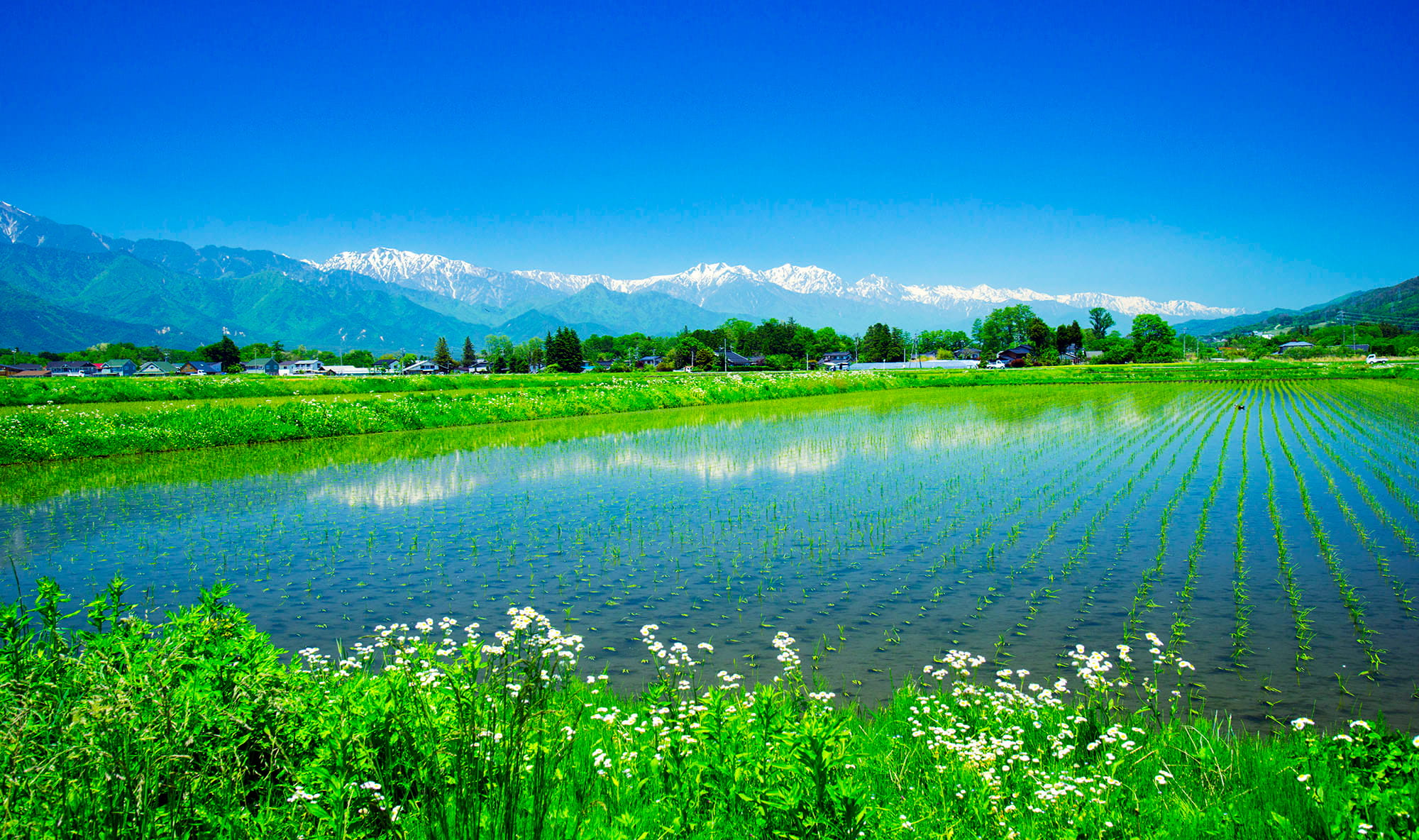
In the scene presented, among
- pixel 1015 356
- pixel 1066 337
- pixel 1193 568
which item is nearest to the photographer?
pixel 1193 568

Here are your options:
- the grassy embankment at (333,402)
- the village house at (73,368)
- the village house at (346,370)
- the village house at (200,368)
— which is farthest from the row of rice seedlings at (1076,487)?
the village house at (346,370)

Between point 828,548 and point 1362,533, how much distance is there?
8971mm

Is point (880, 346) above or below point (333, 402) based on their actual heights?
above

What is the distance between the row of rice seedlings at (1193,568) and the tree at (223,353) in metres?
165

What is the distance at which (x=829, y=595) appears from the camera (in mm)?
9070

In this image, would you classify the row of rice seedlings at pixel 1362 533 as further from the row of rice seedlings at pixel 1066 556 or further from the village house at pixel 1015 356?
the village house at pixel 1015 356

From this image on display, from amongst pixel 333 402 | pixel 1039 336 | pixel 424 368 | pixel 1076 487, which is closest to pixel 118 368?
pixel 424 368

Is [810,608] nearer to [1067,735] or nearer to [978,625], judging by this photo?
[978,625]

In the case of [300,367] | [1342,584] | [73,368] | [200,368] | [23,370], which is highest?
[300,367]

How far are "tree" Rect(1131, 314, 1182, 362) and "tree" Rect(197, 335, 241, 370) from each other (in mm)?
178658

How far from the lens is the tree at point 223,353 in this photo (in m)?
142

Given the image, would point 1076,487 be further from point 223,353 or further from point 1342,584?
point 223,353

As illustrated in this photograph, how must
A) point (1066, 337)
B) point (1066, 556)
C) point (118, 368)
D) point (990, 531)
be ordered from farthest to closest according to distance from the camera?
point (1066, 337) → point (118, 368) → point (990, 531) → point (1066, 556)

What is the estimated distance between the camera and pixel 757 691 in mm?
5531
